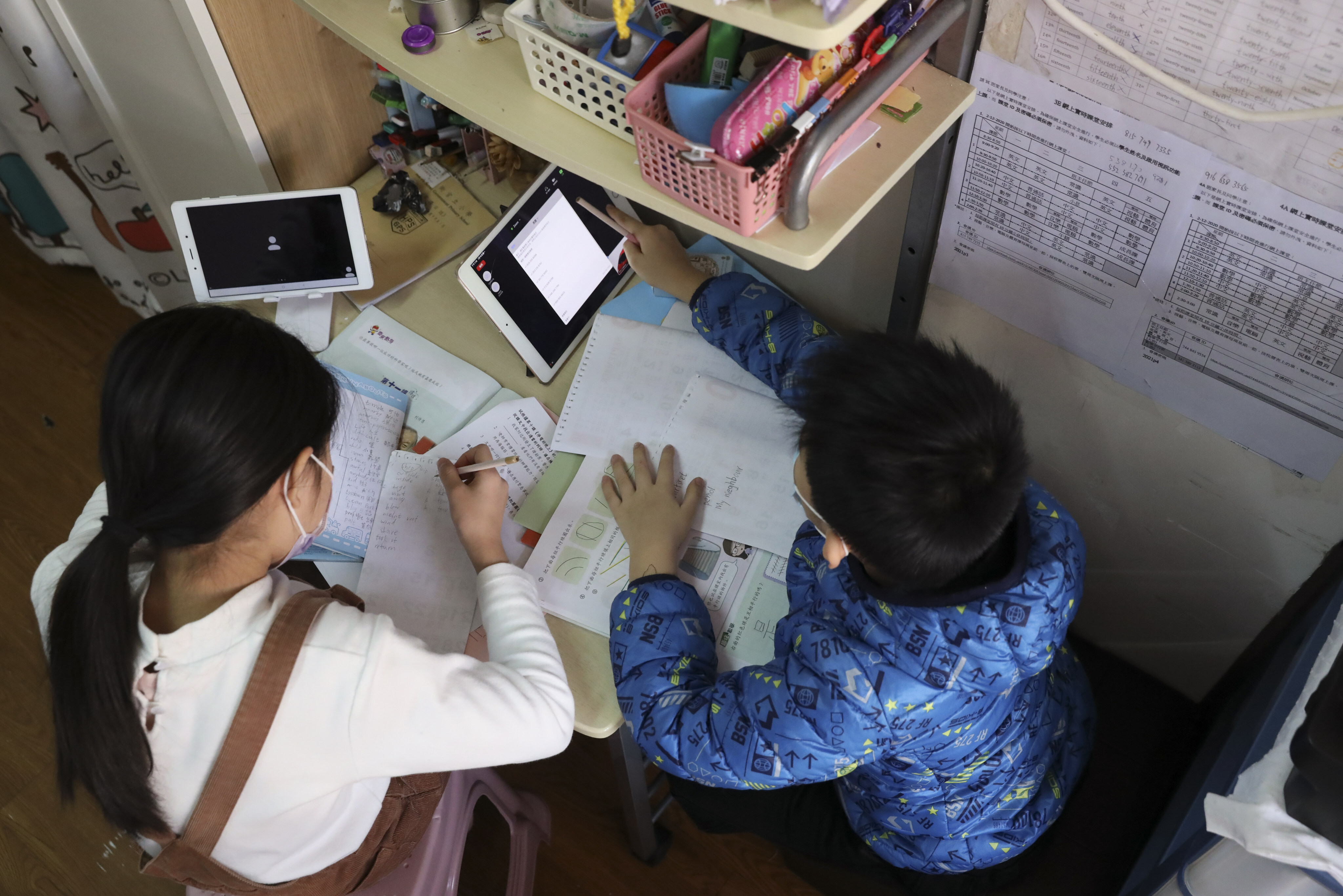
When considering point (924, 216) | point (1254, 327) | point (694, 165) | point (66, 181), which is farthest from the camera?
point (66, 181)

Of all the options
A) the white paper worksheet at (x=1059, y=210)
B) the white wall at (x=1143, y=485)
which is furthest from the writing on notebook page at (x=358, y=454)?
the white paper worksheet at (x=1059, y=210)

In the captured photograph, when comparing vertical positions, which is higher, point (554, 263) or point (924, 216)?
point (924, 216)

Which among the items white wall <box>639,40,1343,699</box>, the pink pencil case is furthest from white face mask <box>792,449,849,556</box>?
white wall <box>639,40,1343,699</box>

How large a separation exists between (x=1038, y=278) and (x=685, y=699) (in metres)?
0.63

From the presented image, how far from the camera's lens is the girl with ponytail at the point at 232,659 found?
846 mm

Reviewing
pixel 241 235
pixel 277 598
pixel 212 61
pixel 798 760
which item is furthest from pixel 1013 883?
pixel 212 61

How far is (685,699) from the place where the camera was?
1.00 m

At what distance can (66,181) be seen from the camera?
1978 mm

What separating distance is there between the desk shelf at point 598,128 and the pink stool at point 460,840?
32.2 inches

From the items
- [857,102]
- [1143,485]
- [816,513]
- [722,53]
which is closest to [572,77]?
[722,53]

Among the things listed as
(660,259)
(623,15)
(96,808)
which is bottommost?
(96,808)

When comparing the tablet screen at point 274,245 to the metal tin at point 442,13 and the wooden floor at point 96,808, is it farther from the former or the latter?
the wooden floor at point 96,808

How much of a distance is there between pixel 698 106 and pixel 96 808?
164 centimetres

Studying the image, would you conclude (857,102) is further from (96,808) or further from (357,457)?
(96,808)
